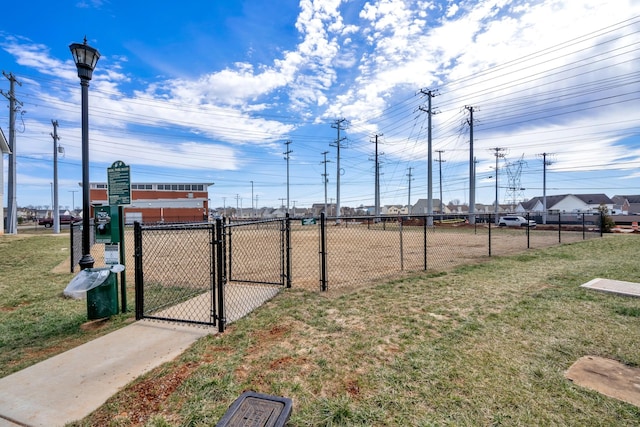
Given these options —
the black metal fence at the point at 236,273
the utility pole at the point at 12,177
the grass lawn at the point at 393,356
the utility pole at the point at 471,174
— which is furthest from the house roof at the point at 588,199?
the utility pole at the point at 12,177

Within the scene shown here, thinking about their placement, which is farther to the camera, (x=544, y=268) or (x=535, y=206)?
(x=535, y=206)

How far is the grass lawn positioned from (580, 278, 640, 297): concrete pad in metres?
0.31

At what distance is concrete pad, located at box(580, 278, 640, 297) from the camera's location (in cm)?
560

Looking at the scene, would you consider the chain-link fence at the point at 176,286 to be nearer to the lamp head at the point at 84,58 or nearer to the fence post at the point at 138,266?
the fence post at the point at 138,266

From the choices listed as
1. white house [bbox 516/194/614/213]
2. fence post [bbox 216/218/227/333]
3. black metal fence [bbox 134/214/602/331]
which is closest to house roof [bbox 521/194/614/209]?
white house [bbox 516/194/614/213]

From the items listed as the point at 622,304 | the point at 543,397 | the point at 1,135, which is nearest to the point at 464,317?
the point at 543,397

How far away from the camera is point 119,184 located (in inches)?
200

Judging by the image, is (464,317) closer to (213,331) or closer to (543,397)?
(543,397)

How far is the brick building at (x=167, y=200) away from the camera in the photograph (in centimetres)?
4838

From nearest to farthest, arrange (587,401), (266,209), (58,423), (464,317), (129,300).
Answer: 1. (58,423)
2. (587,401)
3. (464,317)
4. (129,300)
5. (266,209)

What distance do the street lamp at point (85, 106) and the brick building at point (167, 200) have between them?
149 feet

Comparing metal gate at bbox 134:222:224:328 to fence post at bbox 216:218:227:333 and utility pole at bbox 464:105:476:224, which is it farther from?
utility pole at bbox 464:105:476:224

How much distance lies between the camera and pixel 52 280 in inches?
296

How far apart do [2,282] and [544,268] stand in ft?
43.0
